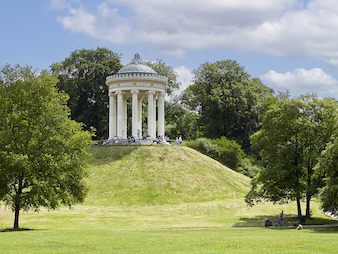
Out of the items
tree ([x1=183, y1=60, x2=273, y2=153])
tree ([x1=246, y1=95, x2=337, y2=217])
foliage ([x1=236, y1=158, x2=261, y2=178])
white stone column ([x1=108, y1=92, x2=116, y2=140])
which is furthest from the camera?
tree ([x1=183, y1=60, x2=273, y2=153])

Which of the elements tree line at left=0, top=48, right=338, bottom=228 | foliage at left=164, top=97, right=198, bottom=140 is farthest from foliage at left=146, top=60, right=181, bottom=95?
tree line at left=0, top=48, right=338, bottom=228

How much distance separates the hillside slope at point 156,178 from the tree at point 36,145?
1167 cm

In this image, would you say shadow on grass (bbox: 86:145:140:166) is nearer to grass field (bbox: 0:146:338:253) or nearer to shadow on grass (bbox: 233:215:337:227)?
grass field (bbox: 0:146:338:253)

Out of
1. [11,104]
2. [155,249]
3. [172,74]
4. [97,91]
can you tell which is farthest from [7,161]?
[172,74]

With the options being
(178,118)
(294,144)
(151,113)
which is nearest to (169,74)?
(178,118)

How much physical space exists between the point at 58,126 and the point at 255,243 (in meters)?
17.2

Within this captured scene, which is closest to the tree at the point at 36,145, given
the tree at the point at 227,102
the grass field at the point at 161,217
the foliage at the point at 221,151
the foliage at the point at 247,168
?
the grass field at the point at 161,217

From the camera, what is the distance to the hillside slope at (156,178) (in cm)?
4503

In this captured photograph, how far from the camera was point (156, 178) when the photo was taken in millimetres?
49031

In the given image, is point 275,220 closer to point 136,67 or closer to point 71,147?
point 71,147

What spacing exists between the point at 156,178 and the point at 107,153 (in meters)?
10.1

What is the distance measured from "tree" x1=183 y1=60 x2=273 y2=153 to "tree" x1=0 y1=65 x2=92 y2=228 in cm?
4722

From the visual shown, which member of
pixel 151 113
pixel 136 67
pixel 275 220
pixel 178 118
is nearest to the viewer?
pixel 275 220

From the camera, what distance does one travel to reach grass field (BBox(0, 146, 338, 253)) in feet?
65.5
